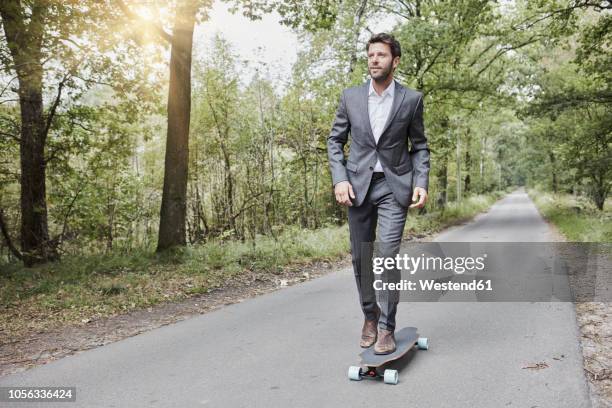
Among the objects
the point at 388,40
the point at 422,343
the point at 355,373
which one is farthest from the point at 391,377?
the point at 388,40

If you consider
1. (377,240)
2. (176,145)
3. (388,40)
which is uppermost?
(388,40)

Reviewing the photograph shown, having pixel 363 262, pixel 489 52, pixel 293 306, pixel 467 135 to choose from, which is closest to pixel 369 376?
pixel 363 262

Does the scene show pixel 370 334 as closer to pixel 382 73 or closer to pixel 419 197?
pixel 419 197

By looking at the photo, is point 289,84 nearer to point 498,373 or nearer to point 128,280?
point 128,280

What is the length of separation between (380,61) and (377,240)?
1.33m

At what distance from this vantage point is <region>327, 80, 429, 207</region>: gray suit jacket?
3410 millimetres

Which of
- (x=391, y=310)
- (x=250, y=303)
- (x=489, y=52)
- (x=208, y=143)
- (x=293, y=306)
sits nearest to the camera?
(x=391, y=310)

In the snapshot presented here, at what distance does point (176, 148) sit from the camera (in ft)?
29.9

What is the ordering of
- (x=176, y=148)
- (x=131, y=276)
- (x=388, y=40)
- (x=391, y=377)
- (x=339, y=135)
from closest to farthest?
(x=391, y=377), (x=388, y=40), (x=339, y=135), (x=131, y=276), (x=176, y=148)

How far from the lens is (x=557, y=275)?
696 centimetres

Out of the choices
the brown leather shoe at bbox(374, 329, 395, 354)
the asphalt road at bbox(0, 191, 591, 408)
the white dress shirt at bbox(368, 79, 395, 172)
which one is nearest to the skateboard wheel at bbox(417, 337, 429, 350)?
the asphalt road at bbox(0, 191, 591, 408)

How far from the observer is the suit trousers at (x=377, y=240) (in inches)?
132

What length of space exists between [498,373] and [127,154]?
38.7 feet

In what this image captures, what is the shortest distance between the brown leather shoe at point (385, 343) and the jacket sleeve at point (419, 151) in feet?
A: 3.57
